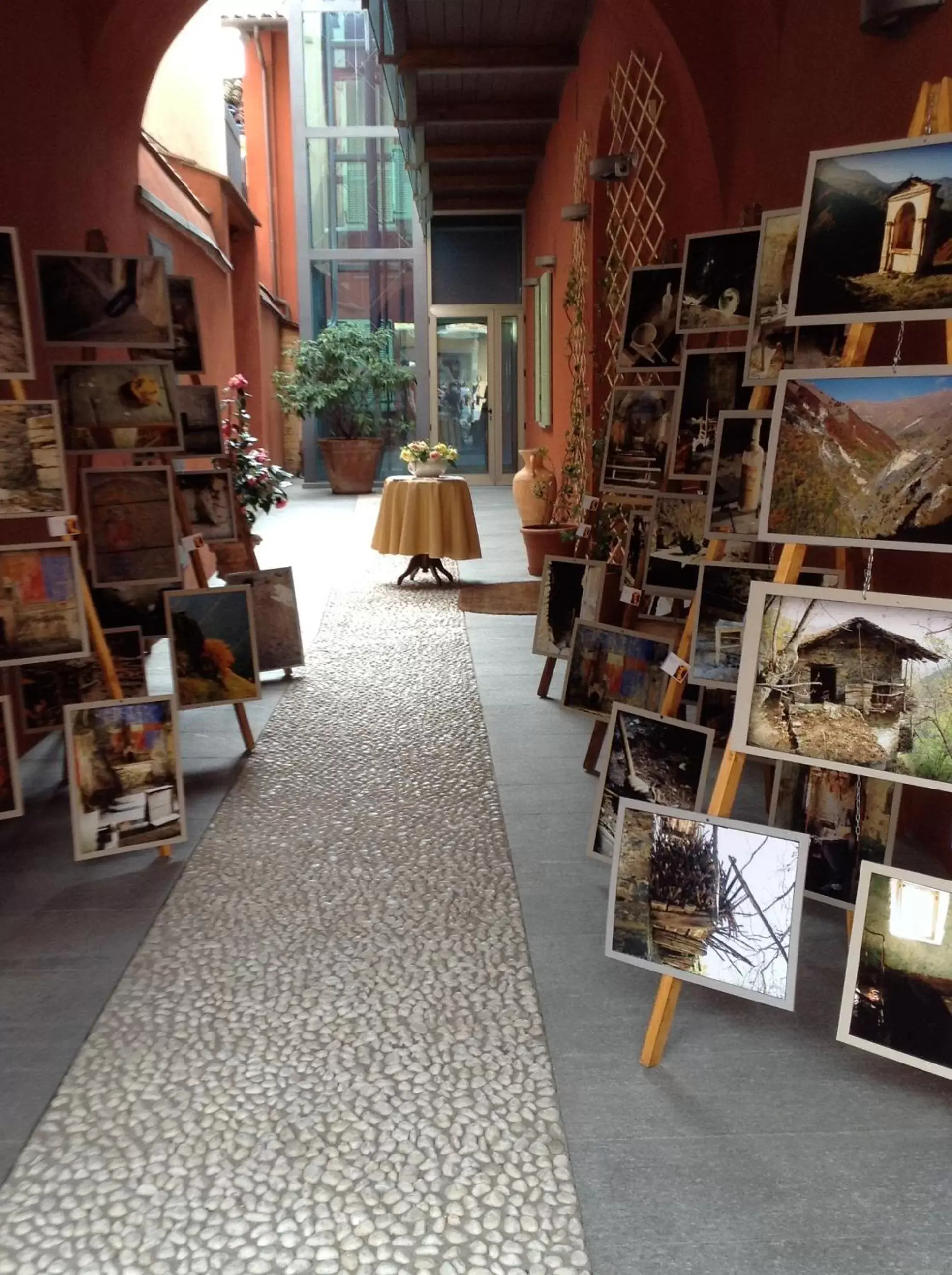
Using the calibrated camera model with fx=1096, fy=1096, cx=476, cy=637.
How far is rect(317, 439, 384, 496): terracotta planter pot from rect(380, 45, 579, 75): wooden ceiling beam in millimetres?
5852

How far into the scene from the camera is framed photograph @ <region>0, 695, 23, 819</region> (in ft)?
8.46

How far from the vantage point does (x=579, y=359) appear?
657 cm

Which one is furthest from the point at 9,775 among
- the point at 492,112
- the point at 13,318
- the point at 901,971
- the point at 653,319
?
the point at 492,112

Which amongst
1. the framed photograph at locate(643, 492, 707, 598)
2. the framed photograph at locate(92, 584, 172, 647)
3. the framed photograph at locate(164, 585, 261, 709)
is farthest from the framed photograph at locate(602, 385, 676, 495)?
the framed photograph at locate(92, 584, 172, 647)

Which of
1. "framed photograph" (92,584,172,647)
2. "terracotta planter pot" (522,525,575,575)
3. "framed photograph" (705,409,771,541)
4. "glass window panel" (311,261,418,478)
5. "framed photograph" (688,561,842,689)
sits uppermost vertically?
"glass window panel" (311,261,418,478)

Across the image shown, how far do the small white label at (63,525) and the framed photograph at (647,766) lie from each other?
1399mm

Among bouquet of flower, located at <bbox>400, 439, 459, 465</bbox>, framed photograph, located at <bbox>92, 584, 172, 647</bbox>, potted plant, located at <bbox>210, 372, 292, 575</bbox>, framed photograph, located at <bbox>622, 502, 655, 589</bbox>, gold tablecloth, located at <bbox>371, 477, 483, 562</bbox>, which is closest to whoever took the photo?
framed photograph, located at <bbox>92, 584, 172, 647</bbox>

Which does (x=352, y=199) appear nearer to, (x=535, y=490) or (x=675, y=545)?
(x=535, y=490)

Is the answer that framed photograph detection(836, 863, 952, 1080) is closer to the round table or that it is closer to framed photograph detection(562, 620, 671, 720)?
framed photograph detection(562, 620, 671, 720)

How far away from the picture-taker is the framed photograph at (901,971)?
1.74 metres

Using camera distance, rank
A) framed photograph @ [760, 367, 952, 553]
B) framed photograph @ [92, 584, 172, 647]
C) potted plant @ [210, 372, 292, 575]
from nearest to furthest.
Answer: framed photograph @ [760, 367, 952, 553] < framed photograph @ [92, 584, 172, 647] < potted plant @ [210, 372, 292, 575]

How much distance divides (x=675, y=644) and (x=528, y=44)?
174 inches

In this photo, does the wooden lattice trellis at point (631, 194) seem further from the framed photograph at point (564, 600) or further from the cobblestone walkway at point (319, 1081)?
the cobblestone walkway at point (319, 1081)

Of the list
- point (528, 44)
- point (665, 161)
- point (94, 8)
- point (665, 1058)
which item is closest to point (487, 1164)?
point (665, 1058)
